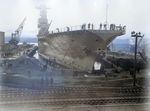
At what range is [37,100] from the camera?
22.7ft

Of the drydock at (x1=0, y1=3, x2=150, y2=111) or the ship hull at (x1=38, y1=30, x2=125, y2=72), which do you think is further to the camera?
the ship hull at (x1=38, y1=30, x2=125, y2=72)

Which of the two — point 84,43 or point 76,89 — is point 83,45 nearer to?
point 84,43

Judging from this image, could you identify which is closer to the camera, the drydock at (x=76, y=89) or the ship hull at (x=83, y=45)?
the drydock at (x=76, y=89)

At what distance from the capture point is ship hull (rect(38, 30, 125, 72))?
10925 mm

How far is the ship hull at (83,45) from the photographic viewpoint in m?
10.9

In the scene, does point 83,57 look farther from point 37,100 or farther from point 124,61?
point 124,61

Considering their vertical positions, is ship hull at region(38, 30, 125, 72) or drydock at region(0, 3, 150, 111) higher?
ship hull at region(38, 30, 125, 72)

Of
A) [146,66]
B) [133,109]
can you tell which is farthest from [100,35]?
[146,66]

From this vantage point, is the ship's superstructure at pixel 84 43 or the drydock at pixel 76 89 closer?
the drydock at pixel 76 89

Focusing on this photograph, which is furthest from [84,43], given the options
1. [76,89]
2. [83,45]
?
[76,89]

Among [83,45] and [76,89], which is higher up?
[83,45]

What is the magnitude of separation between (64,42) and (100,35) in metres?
3.71

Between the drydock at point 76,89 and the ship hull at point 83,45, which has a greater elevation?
the ship hull at point 83,45

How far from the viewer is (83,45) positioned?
38.7 feet
